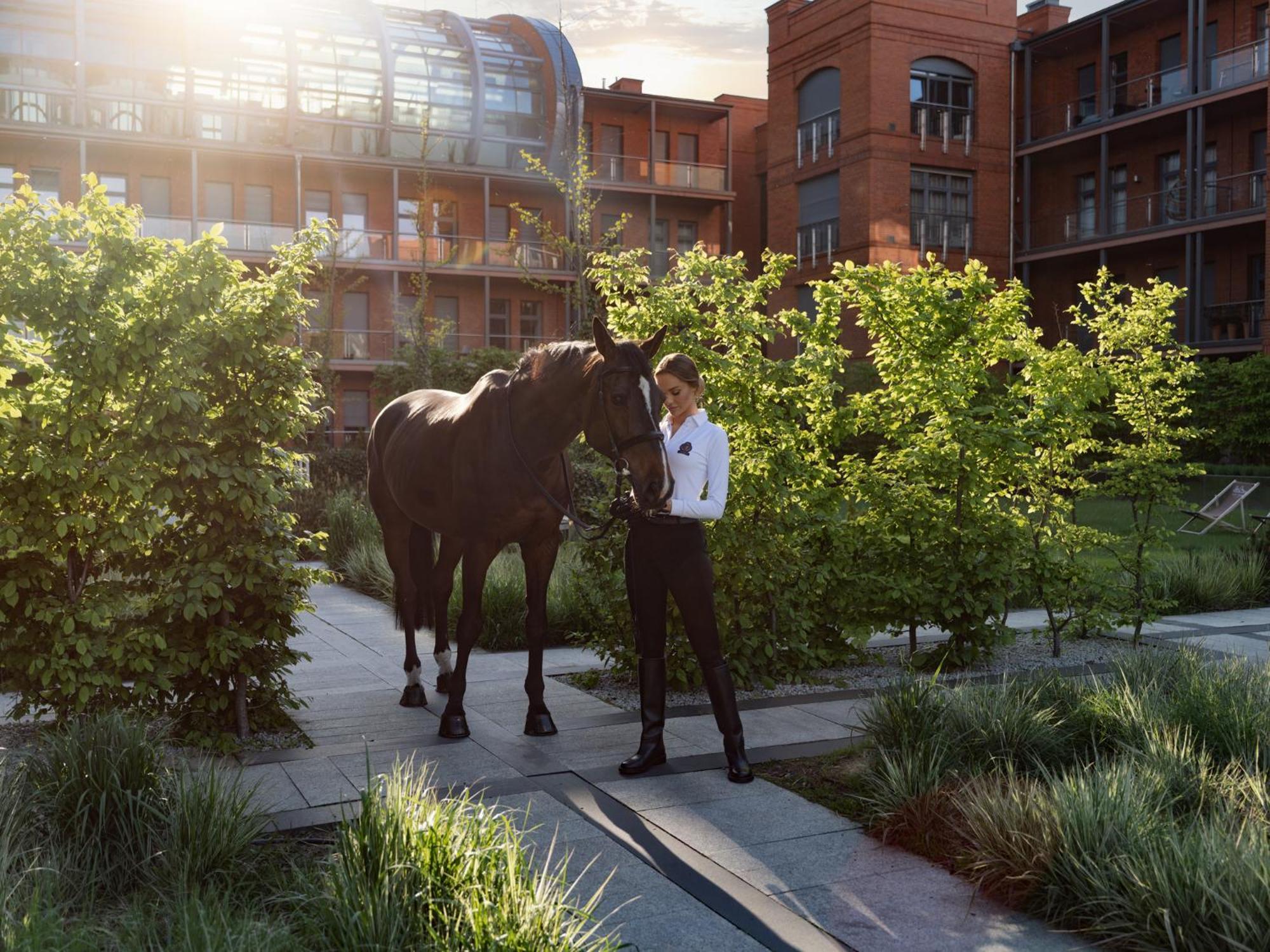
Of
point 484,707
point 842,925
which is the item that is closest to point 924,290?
point 484,707

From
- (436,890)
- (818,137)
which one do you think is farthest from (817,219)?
(436,890)

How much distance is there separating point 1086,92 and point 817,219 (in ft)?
31.9

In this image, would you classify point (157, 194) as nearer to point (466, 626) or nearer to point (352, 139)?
point (352, 139)

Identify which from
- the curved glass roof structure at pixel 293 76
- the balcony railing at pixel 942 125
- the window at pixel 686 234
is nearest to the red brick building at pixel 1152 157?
the balcony railing at pixel 942 125

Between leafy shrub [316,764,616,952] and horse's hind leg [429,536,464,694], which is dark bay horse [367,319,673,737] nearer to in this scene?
horse's hind leg [429,536,464,694]

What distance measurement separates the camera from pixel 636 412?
17.5 feet

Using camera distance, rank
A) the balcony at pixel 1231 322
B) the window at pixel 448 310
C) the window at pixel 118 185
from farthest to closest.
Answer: the window at pixel 448 310 < the window at pixel 118 185 < the balcony at pixel 1231 322

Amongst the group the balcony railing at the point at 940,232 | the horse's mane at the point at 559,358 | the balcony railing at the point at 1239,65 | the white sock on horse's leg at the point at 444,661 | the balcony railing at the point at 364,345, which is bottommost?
the white sock on horse's leg at the point at 444,661

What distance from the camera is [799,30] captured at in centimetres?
3984

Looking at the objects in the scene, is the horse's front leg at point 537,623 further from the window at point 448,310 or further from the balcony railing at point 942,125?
the balcony railing at point 942,125

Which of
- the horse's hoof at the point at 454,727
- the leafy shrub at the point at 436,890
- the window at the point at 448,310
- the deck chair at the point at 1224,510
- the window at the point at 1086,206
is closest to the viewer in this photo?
the leafy shrub at the point at 436,890

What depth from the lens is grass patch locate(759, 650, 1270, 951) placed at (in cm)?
371

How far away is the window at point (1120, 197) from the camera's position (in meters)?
35.4

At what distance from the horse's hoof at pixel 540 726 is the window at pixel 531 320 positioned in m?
33.9
